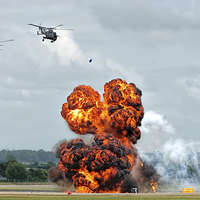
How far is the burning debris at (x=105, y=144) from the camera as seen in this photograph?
135375mm

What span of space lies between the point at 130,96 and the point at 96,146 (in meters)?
22.0

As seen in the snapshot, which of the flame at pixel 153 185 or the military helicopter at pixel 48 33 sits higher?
the military helicopter at pixel 48 33

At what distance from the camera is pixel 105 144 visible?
454 ft

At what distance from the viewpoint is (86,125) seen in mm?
151125

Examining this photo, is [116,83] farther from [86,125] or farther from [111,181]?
[111,181]

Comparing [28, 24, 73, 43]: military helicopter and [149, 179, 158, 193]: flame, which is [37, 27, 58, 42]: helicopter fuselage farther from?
[149, 179, 158, 193]: flame

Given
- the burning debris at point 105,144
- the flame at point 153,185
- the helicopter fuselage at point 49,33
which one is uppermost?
the helicopter fuselage at point 49,33

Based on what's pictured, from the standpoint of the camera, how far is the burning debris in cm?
13538

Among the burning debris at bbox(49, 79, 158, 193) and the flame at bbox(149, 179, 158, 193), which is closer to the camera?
the burning debris at bbox(49, 79, 158, 193)

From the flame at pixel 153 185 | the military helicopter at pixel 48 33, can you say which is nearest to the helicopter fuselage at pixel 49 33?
the military helicopter at pixel 48 33

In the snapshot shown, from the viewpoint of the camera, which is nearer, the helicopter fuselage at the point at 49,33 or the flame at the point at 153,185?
the helicopter fuselage at the point at 49,33

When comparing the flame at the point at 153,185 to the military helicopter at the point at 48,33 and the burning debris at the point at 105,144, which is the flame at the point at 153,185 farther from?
the military helicopter at the point at 48,33

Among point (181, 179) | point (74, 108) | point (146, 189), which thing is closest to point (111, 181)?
point (146, 189)

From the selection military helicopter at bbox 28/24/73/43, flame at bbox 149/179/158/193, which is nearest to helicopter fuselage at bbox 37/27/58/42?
military helicopter at bbox 28/24/73/43
